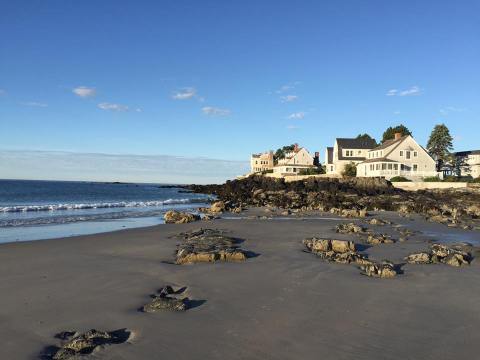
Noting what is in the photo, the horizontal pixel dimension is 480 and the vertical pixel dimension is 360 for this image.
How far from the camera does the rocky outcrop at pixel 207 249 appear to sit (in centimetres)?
1276

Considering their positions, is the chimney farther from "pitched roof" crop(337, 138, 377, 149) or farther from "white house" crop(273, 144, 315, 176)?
"pitched roof" crop(337, 138, 377, 149)

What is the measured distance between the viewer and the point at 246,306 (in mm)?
8555

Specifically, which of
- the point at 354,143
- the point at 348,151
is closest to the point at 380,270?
the point at 348,151

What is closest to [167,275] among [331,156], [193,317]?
[193,317]

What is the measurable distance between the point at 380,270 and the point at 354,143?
2707 inches

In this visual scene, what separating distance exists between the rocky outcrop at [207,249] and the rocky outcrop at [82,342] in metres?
5.67

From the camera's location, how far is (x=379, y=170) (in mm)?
60312

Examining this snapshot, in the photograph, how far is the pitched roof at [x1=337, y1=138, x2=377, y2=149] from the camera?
76125mm

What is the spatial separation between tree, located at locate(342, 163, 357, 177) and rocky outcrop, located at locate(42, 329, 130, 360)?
6497 centimetres

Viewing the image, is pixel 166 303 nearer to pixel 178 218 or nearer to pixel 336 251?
pixel 336 251

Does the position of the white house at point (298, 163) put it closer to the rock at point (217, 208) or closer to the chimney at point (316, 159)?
the chimney at point (316, 159)

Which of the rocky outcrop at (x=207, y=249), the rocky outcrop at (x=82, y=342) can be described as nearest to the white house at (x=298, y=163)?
the rocky outcrop at (x=207, y=249)

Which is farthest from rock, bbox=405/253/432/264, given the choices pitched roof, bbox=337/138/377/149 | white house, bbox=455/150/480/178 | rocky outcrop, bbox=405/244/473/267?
white house, bbox=455/150/480/178

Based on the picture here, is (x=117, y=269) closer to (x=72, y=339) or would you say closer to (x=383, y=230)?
(x=72, y=339)
